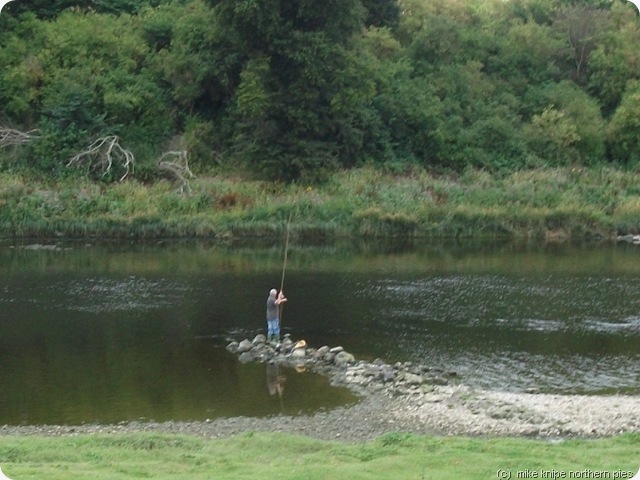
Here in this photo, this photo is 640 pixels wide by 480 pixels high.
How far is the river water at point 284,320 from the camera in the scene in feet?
87.8

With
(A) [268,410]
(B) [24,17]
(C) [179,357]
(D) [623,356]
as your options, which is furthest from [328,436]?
(B) [24,17]

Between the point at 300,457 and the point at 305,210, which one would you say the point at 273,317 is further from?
the point at 305,210

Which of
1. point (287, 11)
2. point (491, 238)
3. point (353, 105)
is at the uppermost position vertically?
point (287, 11)

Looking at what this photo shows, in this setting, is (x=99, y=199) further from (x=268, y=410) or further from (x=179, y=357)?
(x=268, y=410)

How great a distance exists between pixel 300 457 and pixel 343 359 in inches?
450

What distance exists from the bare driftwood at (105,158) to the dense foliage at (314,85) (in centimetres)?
101

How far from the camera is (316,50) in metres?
63.2

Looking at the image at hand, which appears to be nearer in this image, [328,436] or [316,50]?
[328,436]

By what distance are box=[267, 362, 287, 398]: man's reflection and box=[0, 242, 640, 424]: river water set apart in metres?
0.09

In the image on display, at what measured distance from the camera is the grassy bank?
59.7 metres

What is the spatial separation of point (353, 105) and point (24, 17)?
89.2ft

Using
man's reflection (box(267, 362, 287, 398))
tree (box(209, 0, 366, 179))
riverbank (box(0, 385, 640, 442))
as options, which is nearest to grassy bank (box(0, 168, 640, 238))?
tree (box(209, 0, 366, 179))

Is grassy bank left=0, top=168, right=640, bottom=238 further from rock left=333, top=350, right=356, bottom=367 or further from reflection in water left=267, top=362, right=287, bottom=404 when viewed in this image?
rock left=333, top=350, right=356, bottom=367

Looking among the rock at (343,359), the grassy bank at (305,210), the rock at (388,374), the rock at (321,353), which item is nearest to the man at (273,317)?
the rock at (321,353)
